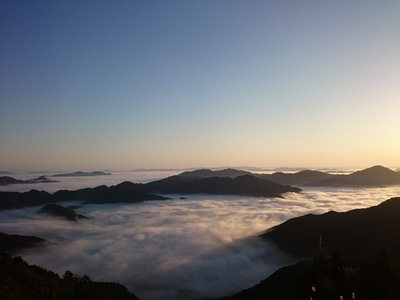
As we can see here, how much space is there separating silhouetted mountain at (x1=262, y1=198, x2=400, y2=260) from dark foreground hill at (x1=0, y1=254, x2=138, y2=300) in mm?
80927

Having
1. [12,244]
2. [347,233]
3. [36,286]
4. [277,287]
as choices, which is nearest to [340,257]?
[277,287]

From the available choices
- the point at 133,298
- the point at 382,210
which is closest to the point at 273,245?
the point at 382,210

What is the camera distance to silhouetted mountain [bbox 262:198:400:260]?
13438cm

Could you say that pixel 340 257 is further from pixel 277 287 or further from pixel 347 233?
pixel 347 233

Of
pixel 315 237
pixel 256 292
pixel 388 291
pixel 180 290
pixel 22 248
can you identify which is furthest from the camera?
pixel 22 248

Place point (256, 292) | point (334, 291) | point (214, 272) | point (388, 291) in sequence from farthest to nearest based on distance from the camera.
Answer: point (214, 272)
point (256, 292)
point (388, 291)
point (334, 291)

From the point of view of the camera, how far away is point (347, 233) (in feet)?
486

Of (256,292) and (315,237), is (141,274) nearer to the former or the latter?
(256,292)

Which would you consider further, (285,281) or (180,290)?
(180,290)

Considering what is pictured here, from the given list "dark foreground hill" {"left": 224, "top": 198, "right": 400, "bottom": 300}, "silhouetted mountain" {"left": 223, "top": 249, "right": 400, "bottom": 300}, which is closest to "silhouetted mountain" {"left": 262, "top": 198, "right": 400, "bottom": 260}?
"dark foreground hill" {"left": 224, "top": 198, "right": 400, "bottom": 300}

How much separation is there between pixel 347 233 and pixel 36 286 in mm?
120753

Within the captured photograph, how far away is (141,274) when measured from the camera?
15112 cm

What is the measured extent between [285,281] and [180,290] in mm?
46038

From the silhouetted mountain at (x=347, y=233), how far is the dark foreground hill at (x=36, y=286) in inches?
3186
